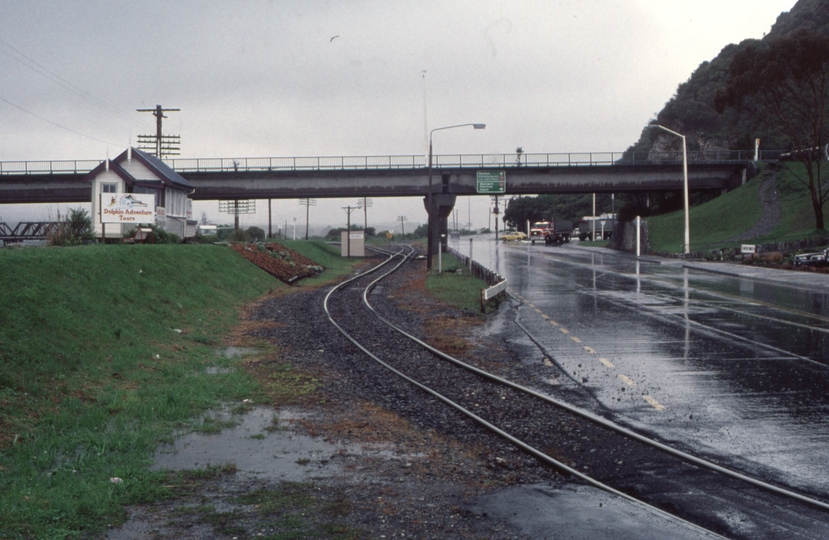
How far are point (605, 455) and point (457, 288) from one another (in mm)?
22967

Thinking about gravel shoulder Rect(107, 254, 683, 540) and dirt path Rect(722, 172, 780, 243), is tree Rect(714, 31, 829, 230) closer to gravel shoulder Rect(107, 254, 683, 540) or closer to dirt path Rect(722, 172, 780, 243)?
Result: dirt path Rect(722, 172, 780, 243)

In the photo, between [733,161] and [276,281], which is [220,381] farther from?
[733,161]

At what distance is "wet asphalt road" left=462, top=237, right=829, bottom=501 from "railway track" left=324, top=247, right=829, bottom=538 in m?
0.45

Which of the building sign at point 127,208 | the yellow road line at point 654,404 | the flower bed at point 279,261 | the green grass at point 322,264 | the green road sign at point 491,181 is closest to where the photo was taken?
the yellow road line at point 654,404

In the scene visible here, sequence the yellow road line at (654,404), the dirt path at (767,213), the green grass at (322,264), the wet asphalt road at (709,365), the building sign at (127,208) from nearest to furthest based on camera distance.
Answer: the wet asphalt road at (709,365)
the yellow road line at (654,404)
the building sign at (127,208)
the green grass at (322,264)
the dirt path at (767,213)

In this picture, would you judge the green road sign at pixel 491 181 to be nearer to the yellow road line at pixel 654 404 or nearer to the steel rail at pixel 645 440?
the steel rail at pixel 645 440

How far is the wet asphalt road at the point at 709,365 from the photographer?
8.59 meters

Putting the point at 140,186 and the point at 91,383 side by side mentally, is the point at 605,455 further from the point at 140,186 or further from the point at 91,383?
the point at 140,186

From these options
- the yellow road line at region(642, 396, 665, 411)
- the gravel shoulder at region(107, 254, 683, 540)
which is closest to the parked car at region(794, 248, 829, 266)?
the gravel shoulder at region(107, 254, 683, 540)

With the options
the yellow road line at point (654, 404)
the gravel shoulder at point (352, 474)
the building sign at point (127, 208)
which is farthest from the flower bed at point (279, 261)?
the yellow road line at point (654, 404)

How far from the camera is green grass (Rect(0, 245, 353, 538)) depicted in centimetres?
673

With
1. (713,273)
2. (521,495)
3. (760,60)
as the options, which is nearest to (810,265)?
(713,273)

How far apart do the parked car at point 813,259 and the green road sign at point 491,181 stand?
932 inches

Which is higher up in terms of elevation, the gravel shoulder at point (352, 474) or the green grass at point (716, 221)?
the green grass at point (716, 221)
